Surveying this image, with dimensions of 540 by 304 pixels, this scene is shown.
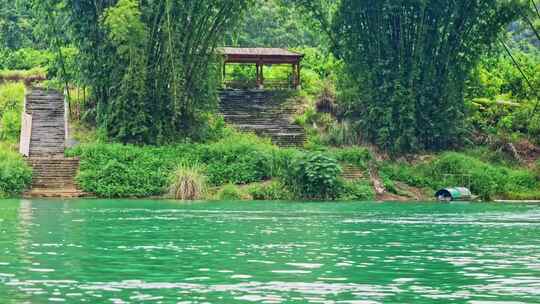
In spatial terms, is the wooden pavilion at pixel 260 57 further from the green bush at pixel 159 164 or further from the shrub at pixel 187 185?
the shrub at pixel 187 185

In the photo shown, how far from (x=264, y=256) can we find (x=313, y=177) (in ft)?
69.7

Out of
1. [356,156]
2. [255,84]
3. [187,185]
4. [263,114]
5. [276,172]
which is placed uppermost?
[255,84]

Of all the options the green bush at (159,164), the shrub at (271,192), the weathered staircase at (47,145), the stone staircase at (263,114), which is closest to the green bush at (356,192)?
the shrub at (271,192)

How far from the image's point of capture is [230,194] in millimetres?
40531

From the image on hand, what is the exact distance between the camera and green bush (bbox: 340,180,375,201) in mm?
41625

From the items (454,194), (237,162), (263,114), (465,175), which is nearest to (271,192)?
(237,162)

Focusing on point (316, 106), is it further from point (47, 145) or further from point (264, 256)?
point (264, 256)

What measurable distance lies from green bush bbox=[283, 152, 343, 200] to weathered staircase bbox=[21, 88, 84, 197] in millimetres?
7431

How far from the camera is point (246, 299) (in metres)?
13.4

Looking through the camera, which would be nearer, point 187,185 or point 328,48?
point 187,185

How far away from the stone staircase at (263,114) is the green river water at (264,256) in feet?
57.4

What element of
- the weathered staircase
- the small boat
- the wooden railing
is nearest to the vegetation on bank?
the weathered staircase

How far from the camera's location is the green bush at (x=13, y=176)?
3934cm

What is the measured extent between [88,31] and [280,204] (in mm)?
13171
